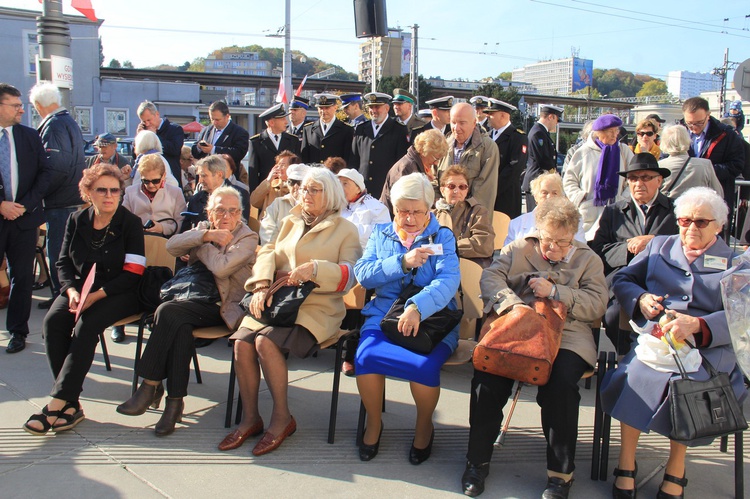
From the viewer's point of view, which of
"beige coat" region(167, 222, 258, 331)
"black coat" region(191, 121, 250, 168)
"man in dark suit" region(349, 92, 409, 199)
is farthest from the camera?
"black coat" region(191, 121, 250, 168)

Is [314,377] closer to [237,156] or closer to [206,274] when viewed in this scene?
[206,274]

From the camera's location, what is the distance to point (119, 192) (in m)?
4.09

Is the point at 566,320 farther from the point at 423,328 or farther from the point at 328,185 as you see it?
the point at 328,185

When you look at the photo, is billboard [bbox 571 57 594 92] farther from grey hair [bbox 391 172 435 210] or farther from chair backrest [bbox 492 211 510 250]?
grey hair [bbox 391 172 435 210]

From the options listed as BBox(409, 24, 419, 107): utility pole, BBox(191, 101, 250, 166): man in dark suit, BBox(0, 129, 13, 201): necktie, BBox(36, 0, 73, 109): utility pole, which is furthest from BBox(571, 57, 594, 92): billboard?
BBox(0, 129, 13, 201): necktie

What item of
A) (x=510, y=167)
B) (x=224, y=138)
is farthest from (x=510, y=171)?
(x=224, y=138)

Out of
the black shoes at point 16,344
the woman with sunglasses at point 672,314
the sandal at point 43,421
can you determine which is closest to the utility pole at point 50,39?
the black shoes at point 16,344

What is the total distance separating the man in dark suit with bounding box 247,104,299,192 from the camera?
23.2 ft

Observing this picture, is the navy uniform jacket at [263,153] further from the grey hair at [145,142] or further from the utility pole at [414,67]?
the utility pole at [414,67]

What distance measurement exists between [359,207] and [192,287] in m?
1.48

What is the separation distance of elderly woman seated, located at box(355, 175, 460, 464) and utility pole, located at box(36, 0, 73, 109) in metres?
4.95

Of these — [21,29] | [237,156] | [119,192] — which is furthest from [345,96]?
[21,29]

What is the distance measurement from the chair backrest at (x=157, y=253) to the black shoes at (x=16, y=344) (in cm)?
137

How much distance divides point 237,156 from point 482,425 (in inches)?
211
